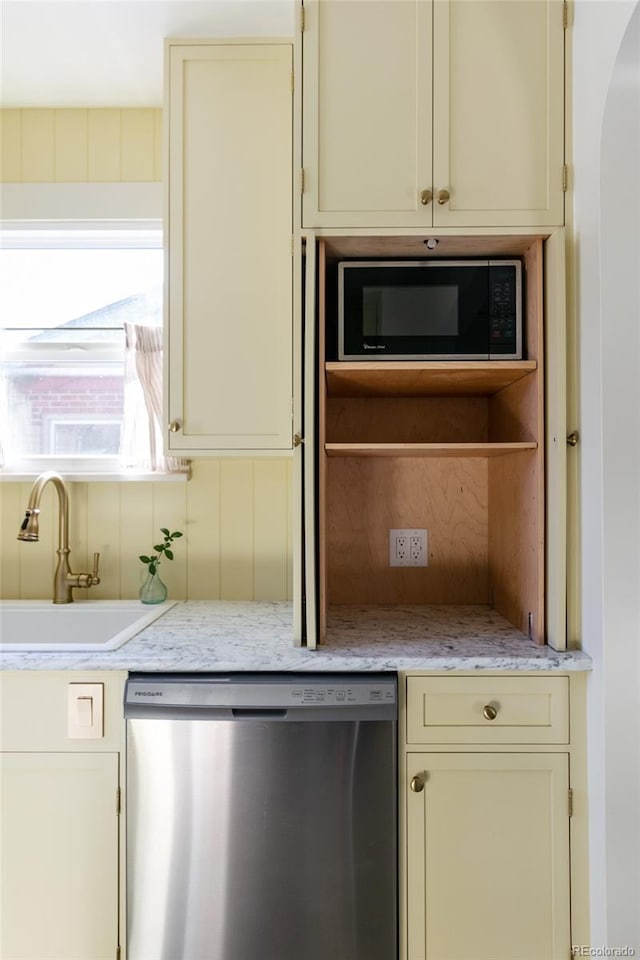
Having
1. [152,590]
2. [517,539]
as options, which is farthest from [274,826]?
[517,539]

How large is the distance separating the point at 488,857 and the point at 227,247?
5.43 ft

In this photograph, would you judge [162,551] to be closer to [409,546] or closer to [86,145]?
[409,546]

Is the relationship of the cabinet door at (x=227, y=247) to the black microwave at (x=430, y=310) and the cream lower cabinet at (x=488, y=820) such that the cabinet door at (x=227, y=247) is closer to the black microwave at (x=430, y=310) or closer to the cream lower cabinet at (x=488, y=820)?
the black microwave at (x=430, y=310)

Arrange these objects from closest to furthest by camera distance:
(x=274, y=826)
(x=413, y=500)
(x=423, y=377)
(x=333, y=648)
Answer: (x=274, y=826)
(x=333, y=648)
(x=423, y=377)
(x=413, y=500)

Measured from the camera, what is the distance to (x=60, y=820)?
4.37 feet

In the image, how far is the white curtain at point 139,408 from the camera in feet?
6.31

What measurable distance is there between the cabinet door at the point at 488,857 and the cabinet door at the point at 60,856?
692 mm

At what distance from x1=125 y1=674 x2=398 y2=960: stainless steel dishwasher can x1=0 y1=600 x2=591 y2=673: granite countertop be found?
7 centimetres

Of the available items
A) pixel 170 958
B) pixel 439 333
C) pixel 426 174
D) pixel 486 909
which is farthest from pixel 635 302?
pixel 170 958

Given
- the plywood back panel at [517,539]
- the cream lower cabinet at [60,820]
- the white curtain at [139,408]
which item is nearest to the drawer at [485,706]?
the plywood back panel at [517,539]

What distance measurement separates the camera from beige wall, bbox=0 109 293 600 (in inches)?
76.2

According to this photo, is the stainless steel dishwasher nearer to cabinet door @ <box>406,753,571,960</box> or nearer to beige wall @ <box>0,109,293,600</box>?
cabinet door @ <box>406,753,571,960</box>

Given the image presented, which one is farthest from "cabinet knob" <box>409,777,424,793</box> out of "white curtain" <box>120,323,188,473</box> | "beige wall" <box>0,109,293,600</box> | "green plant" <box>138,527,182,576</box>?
"white curtain" <box>120,323,188,473</box>

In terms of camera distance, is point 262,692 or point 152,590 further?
point 152,590
